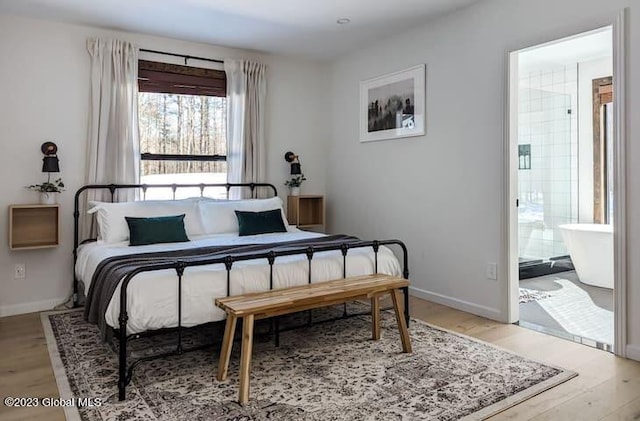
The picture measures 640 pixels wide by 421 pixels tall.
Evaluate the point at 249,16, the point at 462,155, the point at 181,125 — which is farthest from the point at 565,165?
the point at 181,125

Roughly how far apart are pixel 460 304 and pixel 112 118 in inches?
142

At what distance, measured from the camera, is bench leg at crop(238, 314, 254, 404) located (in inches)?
88.4

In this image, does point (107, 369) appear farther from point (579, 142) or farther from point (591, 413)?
point (579, 142)

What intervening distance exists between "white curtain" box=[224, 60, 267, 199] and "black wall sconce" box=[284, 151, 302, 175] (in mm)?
323

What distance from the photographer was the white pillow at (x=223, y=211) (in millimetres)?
4258

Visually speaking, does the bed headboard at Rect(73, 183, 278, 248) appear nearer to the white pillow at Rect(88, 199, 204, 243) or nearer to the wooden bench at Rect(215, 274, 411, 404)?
the white pillow at Rect(88, 199, 204, 243)

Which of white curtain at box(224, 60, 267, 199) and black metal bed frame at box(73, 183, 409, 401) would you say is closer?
black metal bed frame at box(73, 183, 409, 401)

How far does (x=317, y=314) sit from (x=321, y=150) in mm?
2470

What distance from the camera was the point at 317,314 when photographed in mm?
3762

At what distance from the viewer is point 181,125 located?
4648mm

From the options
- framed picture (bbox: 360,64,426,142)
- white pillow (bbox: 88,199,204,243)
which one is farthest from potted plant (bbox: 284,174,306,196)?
white pillow (bbox: 88,199,204,243)

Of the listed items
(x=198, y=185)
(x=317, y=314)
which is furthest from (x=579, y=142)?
(x=198, y=185)

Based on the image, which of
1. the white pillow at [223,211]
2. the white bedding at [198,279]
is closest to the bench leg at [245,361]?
the white bedding at [198,279]

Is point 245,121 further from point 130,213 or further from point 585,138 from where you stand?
point 585,138
